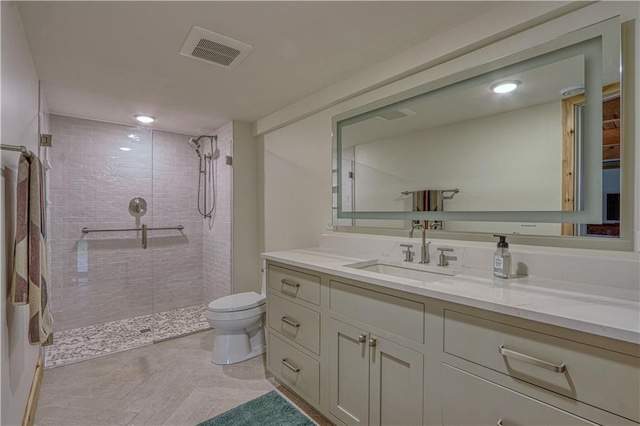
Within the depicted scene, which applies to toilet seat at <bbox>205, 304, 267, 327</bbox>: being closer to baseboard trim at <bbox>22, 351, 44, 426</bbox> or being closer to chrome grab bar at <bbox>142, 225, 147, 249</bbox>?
baseboard trim at <bbox>22, 351, 44, 426</bbox>

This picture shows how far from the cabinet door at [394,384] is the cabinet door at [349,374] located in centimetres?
4

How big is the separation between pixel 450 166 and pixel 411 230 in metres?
0.45

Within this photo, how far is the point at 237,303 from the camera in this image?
102 inches

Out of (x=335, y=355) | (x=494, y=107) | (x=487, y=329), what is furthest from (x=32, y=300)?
(x=494, y=107)

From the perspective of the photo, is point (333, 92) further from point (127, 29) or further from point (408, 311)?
point (408, 311)

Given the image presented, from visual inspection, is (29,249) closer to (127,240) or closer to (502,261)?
(502,261)

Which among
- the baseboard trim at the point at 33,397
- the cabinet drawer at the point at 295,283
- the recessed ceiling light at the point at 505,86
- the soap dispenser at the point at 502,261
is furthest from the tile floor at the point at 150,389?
the recessed ceiling light at the point at 505,86

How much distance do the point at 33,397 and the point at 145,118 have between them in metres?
2.51

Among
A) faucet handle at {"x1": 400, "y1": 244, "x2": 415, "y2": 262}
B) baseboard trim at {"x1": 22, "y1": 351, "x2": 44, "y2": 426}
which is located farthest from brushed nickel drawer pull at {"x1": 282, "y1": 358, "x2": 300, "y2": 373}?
baseboard trim at {"x1": 22, "y1": 351, "x2": 44, "y2": 426}

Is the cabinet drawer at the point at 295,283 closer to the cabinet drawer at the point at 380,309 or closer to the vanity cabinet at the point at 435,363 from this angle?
the vanity cabinet at the point at 435,363

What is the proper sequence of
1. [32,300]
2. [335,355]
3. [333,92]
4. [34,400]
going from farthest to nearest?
1. [333,92]
2. [34,400]
3. [335,355]
4. [32,300]

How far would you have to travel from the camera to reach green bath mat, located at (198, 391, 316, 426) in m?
1.77

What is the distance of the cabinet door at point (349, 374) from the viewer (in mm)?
1492

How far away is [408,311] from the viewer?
131 centimetres
